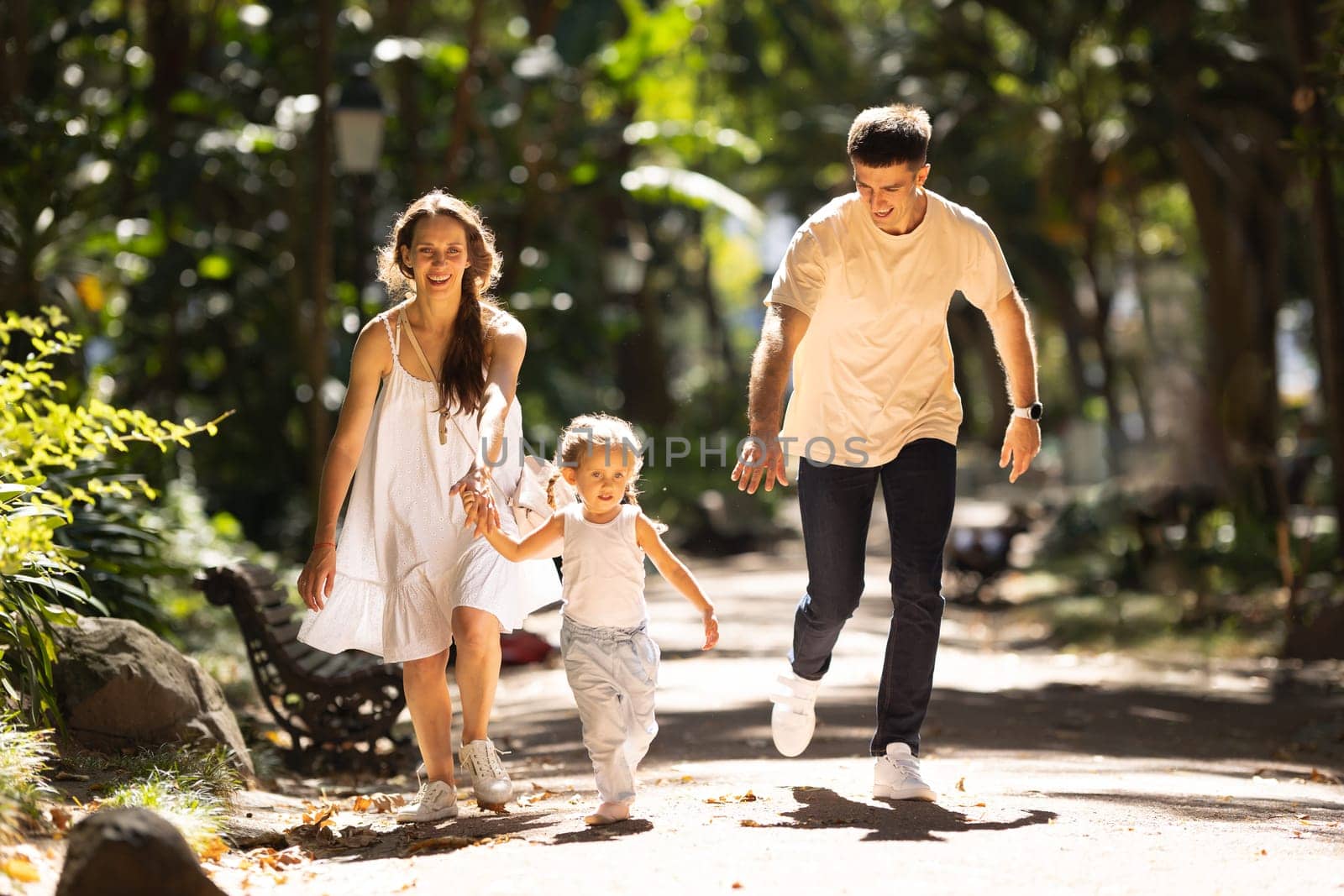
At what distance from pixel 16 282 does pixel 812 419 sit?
865 cm

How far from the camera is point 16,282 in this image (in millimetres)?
11734

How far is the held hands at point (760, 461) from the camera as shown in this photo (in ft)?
15.3

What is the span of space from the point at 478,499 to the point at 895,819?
1.57 m

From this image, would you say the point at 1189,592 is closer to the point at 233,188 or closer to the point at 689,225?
the point at 233,188

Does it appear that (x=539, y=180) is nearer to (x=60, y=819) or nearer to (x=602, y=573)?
(x=602, y=573)

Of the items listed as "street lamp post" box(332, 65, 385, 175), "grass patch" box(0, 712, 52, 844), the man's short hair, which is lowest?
"grass patch" box(0, 712, 52, 844)

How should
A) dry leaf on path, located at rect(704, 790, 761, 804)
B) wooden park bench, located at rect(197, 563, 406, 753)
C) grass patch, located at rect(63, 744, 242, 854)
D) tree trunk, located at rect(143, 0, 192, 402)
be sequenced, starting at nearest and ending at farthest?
grass patch, located at rect(63, 744, 242, 854) → dry leaf on path, located at rect(704, 790, 761, 804) → wooden park bench, located at rect(197, 563, 406, 753) → tree trunk, located at rect(143, 0, 192, 402)

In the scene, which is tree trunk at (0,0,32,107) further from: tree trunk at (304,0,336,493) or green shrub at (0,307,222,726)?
green shrub at (0,307,222,726)

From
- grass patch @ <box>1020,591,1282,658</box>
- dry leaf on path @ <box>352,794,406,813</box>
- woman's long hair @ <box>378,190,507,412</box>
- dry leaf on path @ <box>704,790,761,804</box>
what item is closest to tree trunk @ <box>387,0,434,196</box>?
grass patch @ <box>1020,591,1282,658</box>

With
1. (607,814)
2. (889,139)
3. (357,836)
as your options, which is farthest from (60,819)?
(889,139)

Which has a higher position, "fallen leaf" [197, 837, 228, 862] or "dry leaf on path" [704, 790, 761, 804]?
"dry leaf on path" [704, 790, 761, 804]

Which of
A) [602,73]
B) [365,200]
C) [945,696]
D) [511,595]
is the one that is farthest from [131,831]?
[602,73]

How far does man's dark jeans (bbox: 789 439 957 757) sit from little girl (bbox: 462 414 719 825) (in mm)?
547

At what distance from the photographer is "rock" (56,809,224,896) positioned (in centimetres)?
341
